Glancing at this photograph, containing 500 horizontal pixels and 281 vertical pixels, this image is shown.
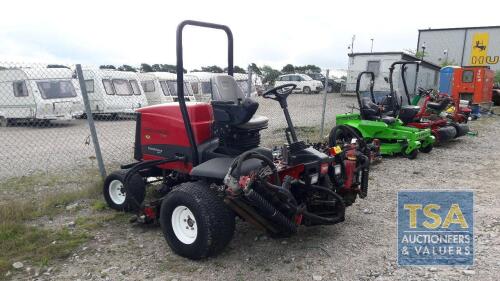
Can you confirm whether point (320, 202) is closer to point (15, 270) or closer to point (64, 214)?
point (15, 270)

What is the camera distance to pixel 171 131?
435 centimetres

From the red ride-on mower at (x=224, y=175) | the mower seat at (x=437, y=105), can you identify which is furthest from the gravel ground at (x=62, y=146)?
the mower seat at (x=437, y=105)

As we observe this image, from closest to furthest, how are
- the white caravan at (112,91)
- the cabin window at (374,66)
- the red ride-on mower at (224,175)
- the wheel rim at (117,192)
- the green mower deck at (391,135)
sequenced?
the red ride-on mower at (224,175) < the wheel rim at (117,192) < the green mower deck at (391,135) < the white caravan at (112,91) < the cabin window at (374,66)

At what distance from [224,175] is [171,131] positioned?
1.22 m

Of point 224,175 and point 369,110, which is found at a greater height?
point 369,110

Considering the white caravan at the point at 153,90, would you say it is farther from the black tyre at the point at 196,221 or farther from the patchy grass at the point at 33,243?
the black tyre at the point at 196,221

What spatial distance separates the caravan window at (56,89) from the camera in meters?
13.6

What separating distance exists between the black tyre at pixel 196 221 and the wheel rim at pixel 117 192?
1314mm

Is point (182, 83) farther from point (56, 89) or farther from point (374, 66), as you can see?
point (374, 66)

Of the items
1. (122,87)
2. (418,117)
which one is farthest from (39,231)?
(122,87)

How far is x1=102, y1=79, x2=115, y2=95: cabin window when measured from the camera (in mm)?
15102

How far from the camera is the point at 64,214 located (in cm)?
466

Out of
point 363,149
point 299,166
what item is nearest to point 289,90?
point 299,166
